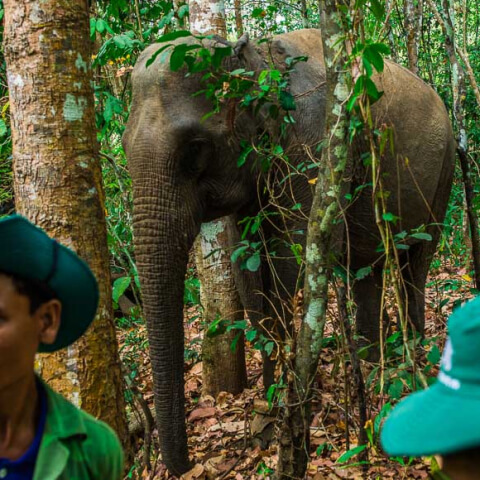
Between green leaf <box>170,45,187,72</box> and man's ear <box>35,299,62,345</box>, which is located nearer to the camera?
man's ear <box>35,299,62,345</box>

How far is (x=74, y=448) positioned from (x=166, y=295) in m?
2.82

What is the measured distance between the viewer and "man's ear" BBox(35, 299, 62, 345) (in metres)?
1.83

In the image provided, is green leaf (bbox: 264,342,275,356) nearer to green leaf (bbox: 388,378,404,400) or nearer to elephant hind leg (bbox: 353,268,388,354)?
green leaf (bbox: 388,378,404,400)

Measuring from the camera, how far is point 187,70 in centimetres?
484

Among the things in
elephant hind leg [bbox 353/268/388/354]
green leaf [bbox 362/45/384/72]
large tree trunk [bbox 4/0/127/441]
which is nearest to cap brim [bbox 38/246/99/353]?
large tree trunk [bbox 4/0/127/441]

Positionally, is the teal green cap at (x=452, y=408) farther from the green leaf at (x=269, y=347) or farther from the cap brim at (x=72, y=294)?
the green leaf at (x=269, y=347)

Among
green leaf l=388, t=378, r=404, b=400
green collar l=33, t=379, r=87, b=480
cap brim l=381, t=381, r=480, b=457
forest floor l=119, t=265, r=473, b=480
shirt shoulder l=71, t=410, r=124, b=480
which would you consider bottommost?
forest floor l=119, t=265, r=473, b=480

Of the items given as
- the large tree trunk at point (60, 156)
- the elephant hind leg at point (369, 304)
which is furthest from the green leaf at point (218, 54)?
the elephant hind leg at point (369, 304)

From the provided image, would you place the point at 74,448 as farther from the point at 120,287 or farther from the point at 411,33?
the point at 411,33

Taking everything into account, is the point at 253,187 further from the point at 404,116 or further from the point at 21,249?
the point at 21,249

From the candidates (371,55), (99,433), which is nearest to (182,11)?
(371,55)

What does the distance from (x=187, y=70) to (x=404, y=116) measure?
2.46 metres

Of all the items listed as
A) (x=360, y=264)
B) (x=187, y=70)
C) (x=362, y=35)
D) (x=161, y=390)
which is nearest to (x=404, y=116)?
(x=360, y=264)

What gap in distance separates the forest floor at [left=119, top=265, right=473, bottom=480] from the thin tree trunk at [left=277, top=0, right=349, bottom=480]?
0.31 metres
